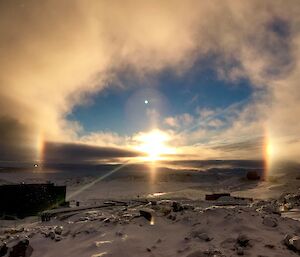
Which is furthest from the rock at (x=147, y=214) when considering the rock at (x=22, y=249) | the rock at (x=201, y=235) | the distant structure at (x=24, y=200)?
→ the distant structure at (x=24, y=200)

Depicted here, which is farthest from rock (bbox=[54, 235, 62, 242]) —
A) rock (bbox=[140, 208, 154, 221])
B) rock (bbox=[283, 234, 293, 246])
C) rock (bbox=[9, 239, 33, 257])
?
rock (bbox=[283, 234, 293, 246])

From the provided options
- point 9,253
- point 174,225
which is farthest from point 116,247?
point 9,253

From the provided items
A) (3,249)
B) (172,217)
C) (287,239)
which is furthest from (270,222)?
(3,249)

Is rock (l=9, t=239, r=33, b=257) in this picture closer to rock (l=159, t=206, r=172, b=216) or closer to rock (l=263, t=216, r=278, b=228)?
rock (l=159, t=206, r=172, b=216)

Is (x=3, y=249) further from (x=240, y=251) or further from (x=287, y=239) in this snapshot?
(x=287, y=239)

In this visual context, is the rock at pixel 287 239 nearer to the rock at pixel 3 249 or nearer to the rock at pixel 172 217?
the rock at pixel 172 217

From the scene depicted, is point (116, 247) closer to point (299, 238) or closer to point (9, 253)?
point (9, 253)

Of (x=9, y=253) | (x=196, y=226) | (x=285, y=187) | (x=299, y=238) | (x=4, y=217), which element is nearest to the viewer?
(x=299, y=238)
